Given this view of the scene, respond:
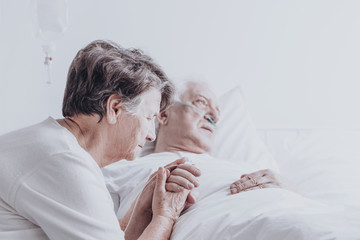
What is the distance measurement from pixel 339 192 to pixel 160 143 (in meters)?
0.77

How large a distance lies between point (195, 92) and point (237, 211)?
3.12 ft

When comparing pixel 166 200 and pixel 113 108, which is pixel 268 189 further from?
pixel 113 108

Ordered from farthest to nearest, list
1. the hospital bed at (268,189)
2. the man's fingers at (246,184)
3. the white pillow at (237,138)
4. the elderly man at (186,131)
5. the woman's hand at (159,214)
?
the white pillow at (237,138)
the elderly man at (186,131)
the man's fingers at (246,184)
the woman's hand at (159,214)
the hospital bed at (268,189)

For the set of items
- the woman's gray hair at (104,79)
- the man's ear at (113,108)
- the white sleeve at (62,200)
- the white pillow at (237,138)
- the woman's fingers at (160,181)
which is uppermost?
the woman's gray hair at (104,79)

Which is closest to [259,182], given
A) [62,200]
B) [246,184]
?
[246,184]

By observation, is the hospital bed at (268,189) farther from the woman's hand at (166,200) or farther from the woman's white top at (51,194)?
the woman's white top at (51,194)

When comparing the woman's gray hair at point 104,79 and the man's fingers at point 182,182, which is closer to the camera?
the woman's gray hair at point 104,79

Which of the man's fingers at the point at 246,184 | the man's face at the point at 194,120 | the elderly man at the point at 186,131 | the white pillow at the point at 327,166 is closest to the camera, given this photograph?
the man's fingers at the point at 246,184

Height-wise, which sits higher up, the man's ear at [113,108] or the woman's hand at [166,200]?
the man's ear at [113,108]

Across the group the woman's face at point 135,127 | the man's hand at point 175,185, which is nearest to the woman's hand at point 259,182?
the man's hand at point 175,185

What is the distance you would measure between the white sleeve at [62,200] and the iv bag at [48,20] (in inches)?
46.8

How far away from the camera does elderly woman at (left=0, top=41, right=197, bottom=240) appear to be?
0.81m

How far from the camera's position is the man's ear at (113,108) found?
3.21ft

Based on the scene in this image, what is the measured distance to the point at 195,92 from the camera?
1946 millimetres
